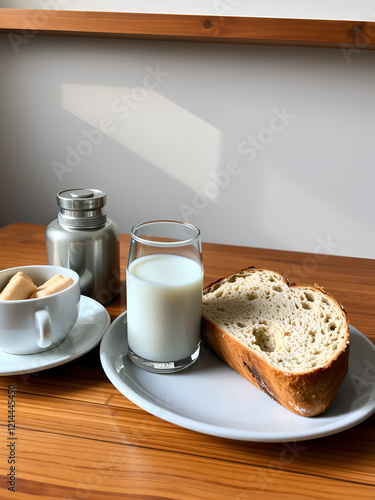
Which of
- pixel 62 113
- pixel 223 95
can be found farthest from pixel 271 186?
pixel 62 113

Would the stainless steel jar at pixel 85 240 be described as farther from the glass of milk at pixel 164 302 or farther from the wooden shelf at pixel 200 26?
the wooden shelf at pixel 200 26

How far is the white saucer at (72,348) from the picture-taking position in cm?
60

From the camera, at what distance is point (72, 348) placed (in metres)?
0.65

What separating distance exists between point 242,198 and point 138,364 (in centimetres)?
144

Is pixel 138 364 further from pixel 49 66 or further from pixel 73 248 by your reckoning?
pixel 49 66

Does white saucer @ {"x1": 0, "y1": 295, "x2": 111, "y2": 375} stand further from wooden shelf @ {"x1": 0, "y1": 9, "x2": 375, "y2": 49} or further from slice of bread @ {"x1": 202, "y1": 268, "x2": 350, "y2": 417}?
wooden shelf @ {"x1": 0, "y1": 9, "x2": 375, "y2": 49}

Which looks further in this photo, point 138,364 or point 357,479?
point 138,364

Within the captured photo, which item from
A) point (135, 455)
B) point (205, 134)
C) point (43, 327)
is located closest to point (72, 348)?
point (43, 327)

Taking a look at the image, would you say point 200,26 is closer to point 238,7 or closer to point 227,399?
point 238,7

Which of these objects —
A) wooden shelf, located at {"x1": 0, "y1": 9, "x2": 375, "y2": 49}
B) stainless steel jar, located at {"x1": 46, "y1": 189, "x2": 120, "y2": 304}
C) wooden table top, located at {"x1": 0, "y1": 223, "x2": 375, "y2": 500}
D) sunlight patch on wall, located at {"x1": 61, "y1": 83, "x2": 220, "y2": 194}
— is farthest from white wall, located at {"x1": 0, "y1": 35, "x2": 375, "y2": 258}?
wooden table top, located at {"x1": 0, "y1": 223, "x2": 375, "y2": 500}

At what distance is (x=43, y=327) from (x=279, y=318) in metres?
0.32

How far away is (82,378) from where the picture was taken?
0.63 m

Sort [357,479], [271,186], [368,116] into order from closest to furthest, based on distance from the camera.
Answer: [357,479] < [368,116] < [271,186]

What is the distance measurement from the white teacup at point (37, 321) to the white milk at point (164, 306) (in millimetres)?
85
